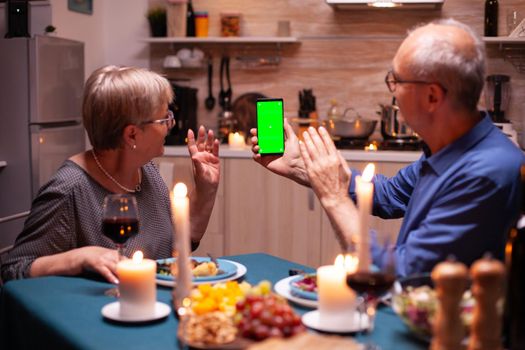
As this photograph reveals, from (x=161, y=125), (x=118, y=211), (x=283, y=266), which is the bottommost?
(x=283, y=266)

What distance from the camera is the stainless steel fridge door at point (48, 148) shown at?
4188 millimetres

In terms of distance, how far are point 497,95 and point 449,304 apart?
3616 mm

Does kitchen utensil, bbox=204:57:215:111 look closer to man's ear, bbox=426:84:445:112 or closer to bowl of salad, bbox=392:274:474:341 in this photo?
man's ear, bbox=426:84:445:112

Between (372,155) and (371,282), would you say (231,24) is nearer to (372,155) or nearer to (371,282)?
(372,155)

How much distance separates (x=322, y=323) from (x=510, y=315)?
0.40 meters

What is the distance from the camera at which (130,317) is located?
1.67m

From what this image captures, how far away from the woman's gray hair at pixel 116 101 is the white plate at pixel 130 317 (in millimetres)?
768

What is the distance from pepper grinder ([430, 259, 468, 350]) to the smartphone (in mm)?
1262

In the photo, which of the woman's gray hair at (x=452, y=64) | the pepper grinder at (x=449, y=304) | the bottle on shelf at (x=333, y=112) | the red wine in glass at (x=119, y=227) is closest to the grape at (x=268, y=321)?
the pepper grinder at (x=449, y=304)

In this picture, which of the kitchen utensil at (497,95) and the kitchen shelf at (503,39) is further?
the kitchen utensil at (497,95)

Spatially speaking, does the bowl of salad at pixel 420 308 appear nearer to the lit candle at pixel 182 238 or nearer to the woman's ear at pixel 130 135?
the lit candle at pixel 182 238

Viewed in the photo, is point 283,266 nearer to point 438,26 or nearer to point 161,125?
point 161,125

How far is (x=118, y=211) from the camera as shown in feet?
6.08

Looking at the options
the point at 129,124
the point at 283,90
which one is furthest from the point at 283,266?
the point at 283,90
